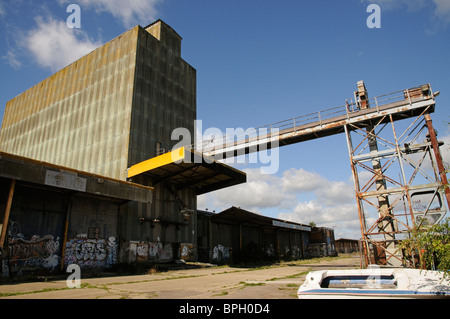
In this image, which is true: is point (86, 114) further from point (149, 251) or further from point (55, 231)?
point (149, 251)

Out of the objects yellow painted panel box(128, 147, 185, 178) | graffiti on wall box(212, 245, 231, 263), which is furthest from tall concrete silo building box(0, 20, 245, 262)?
graffiti on wall box(212, 245, 231, 263)

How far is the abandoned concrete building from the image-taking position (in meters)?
15.1

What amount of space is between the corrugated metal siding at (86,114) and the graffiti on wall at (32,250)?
7.27 m

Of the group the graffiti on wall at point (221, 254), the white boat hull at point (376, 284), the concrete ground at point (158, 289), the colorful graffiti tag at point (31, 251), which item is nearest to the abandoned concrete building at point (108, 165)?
the colorful graffiti tag at point (31, 251)

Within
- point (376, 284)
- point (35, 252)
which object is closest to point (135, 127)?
point (35, 252)

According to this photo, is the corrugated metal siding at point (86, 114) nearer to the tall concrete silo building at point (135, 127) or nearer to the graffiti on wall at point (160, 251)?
the tall concrete silo building at point (135, 127)

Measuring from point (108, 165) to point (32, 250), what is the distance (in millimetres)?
9279

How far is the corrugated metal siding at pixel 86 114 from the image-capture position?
2381cm

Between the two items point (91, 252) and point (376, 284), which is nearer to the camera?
point (376, 284)

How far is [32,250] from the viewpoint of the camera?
48.9 feet

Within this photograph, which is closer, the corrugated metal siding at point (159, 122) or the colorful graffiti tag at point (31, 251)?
the colorful graffiti tag at point (31, 251)

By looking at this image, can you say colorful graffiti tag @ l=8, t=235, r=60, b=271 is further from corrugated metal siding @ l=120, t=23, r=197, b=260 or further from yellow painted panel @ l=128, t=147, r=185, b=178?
yellow painted panel @ l=128, t=147, r=185, b=178
